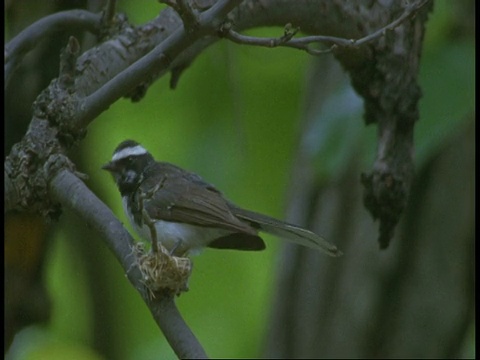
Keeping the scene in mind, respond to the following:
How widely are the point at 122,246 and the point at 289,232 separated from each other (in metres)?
0.30

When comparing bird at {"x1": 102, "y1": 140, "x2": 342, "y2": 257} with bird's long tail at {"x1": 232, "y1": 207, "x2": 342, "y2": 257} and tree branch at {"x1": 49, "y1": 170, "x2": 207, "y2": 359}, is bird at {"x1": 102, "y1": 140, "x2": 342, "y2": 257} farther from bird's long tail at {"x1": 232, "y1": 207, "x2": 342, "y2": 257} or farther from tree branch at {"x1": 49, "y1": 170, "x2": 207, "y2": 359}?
tree branch at {"x1": 49, "y1": 170, "x2": 207, "y2": 359}

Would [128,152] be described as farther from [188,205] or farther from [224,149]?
[224,149]

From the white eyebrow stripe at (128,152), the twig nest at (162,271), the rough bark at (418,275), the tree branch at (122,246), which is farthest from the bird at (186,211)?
the rough bark at (418,275)

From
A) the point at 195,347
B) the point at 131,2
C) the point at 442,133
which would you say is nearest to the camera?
the point at 195,347

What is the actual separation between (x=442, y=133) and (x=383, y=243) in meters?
0.37

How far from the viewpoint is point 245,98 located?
234 cm

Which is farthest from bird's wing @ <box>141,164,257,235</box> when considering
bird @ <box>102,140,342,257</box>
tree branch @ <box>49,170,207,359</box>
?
tree branch @ <box>49,170,207,359</box>

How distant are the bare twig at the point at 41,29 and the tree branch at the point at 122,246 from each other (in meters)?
0.21

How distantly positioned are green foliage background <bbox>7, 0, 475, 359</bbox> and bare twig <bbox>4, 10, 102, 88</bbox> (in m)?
0.14

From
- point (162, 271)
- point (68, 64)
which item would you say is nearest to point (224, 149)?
point (68, 64)

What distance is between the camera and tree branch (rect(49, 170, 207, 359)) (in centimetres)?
97

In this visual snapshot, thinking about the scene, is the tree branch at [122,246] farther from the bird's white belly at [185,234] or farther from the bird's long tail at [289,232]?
the bird's long tail at [289,232]

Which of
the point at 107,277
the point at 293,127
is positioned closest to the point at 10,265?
the point at 107,277

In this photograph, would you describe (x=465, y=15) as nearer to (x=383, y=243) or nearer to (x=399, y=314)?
A: (x=399, y=314)
